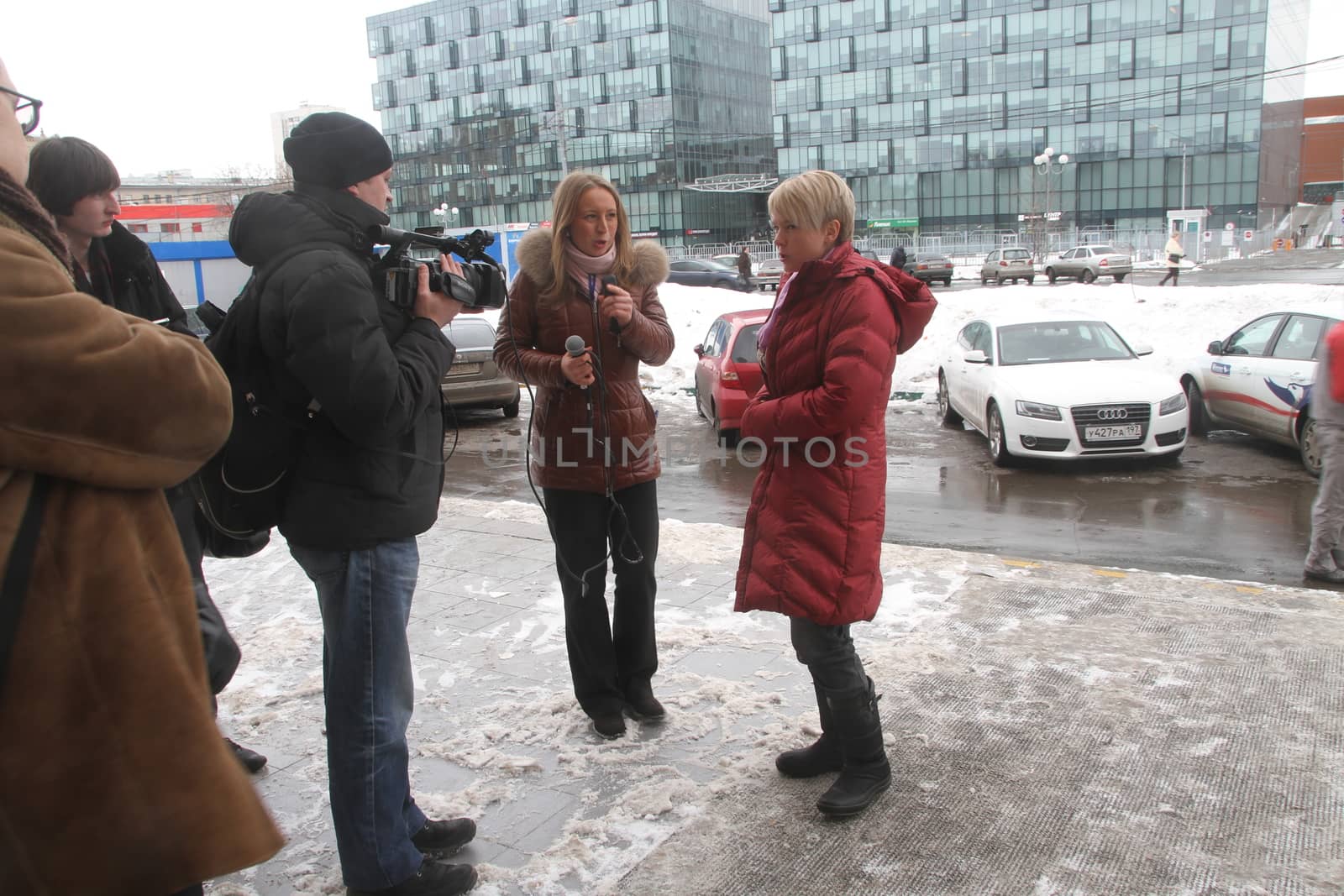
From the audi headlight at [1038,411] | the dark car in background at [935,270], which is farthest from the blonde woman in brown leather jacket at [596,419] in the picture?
the dark car in background at [935,270]

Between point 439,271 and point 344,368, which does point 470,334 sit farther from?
point 344,368

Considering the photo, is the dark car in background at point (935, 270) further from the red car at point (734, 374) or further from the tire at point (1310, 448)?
the tire at point (1310, 448)

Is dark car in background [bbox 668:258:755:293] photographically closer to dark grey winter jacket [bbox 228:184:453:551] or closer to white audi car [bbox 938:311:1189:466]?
white audi car [bbox 938:311:1189:466]

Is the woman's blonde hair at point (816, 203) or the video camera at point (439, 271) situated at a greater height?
the woman's blonde hair at point (816, 203)

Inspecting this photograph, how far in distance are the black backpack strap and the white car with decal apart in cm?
990

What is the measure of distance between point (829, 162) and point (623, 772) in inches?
3496

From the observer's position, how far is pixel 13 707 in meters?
1.38

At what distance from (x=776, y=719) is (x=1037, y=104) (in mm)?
87190

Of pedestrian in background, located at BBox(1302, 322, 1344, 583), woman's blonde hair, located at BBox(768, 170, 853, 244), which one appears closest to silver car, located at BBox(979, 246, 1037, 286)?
pedestrian in background, located at BBox(1302, 322, 1344, 583)

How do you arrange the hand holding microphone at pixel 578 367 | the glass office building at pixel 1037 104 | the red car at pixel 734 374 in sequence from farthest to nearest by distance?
the glass office building at pixel 1037 104
the red car at pixel 734 374
the hand holding microphone at pixel 578 367

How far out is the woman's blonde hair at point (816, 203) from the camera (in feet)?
10.3

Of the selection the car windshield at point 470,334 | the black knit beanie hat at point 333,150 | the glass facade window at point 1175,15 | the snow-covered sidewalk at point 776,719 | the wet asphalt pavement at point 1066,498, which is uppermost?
the glass facade window at point 1175,15

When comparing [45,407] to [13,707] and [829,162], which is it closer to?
[13,707]

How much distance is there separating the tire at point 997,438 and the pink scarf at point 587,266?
717cm
